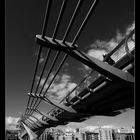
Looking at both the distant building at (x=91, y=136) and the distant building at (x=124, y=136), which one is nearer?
the distant building at (x=124, y=136)

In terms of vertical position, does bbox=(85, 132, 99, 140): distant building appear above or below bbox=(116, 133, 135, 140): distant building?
below

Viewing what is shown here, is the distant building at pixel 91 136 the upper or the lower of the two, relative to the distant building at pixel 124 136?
lower

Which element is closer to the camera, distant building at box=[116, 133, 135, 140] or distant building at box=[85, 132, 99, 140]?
distant building at box=[116, 133, 135, 140]

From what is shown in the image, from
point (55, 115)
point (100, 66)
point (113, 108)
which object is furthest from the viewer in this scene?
point (55, 115)

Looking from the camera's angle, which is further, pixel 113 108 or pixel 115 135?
pixel 115 135

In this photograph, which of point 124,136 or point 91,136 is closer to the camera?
point 124,136

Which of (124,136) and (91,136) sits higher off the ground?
(124,136)

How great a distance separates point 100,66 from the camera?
958 cm

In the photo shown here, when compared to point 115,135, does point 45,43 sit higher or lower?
higher
